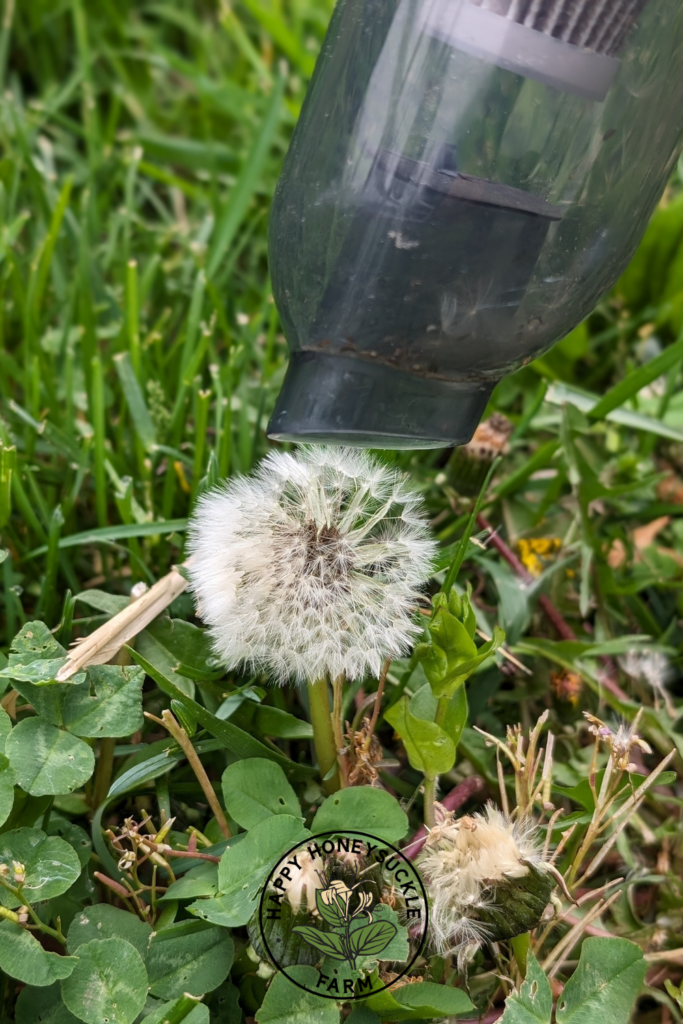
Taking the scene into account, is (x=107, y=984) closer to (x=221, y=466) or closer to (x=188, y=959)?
(x=188, y=959)

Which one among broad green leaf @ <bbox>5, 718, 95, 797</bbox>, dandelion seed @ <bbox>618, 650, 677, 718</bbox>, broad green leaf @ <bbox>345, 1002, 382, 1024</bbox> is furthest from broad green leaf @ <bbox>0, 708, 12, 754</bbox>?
dandelion seed @ <bbox>618, 650, 677, 718</bbox>

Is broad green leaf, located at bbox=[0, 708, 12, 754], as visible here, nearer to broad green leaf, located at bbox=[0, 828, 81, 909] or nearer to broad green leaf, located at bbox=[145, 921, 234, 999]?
broad green leaf, located at bbox=[0, 828, 81, 909]

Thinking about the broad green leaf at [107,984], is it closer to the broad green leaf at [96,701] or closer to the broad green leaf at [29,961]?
the broad green leaf at [29,961]

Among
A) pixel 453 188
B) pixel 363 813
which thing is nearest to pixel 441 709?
pixel 363 813

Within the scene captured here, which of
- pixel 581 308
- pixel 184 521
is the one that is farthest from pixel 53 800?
pixel 581 308

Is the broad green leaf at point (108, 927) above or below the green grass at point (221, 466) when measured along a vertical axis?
below

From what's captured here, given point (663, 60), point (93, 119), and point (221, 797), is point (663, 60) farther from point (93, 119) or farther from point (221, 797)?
point (93, 119)

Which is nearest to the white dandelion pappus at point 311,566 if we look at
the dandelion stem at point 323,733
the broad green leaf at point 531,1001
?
the dandelion stem at point 323,733
